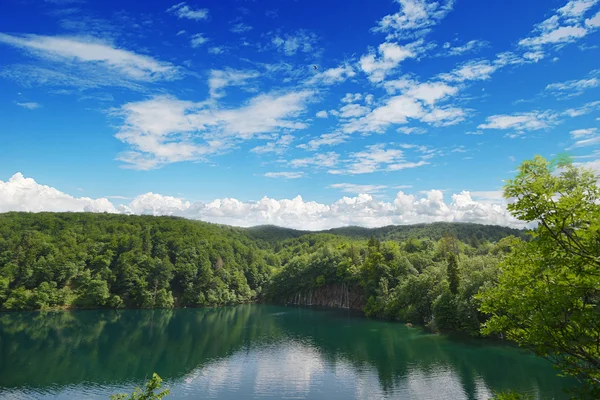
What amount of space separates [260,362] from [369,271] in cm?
5224

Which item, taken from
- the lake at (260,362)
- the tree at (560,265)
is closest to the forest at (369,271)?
the tree at (560,265)

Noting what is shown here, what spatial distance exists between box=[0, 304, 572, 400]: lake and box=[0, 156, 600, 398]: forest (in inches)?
397

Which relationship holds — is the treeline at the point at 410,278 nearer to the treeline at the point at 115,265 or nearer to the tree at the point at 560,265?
the treeline at the point at 115,265

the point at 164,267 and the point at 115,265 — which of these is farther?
the point at 164,267

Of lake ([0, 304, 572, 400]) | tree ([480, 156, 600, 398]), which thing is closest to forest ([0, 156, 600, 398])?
tree ([480, 156, 600, 398])

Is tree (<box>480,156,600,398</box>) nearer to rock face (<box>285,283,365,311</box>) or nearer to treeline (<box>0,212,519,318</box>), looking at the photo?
treeline (<box>0,212,519,318</box>)

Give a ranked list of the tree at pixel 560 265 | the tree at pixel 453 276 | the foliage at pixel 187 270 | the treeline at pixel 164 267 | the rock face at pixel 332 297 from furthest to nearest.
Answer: the rock face at pixel 332 297 → the treeline at pixel 164 267 → the foliage at pixel 187 270 → the tree at pixel 453 276 → the tree at pixel 560 265

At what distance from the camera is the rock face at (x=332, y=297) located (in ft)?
354

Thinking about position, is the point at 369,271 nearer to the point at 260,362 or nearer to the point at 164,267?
the point at 260,362

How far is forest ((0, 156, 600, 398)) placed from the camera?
1021 cm

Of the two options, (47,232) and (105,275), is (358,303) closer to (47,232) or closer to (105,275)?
(105,275)

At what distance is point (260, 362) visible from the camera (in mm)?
51250

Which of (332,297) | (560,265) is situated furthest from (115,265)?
(560,265)

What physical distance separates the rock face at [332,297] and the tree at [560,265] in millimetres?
96170
